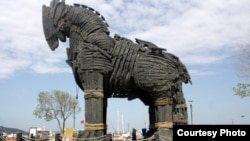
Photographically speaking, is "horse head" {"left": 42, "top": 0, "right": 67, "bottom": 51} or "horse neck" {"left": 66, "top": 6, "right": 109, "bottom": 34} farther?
"horse head" {"left": 42, "top": 0, "right": 67, "bottom": 51}

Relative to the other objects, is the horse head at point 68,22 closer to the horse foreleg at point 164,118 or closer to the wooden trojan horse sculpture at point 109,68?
the wooden trojan horse sculpture at point 109,68

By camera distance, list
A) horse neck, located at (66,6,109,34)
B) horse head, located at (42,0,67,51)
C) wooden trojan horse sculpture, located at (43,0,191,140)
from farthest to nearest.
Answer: horse head, located at (42,0,67,51), horse neck, located at (66,6,109,34), wooden trojan horse sculpture, located at (43,0,191,140)

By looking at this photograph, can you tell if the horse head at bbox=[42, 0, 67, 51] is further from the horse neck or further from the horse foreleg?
the horse foreleg

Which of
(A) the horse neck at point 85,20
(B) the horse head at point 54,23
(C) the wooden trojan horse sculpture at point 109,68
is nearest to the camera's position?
(C) the wooden trojan horse sculpture at point 109,68

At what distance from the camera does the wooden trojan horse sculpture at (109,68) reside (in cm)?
985

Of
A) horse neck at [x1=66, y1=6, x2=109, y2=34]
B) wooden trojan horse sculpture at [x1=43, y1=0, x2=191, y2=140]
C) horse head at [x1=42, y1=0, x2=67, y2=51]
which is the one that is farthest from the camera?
horse head at [x1=42, y1=0, x2=67, y2=51]

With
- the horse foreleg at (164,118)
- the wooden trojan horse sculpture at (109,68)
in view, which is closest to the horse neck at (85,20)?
the wooden trojan horse sculpture at (109,68)

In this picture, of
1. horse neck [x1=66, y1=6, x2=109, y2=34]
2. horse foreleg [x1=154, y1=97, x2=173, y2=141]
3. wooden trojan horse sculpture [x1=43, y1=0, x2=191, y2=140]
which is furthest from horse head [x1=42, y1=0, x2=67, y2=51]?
horse foreleg [x1=154, y1=97, x2=173, y2=141]

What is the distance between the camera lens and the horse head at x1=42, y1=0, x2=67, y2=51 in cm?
1063

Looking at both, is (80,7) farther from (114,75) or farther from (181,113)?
(181,113)

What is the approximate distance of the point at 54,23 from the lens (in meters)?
10.8

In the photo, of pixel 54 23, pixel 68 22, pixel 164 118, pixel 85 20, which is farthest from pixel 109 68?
pixel 54 23

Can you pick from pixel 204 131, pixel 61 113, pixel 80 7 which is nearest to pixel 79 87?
pixel 80 7

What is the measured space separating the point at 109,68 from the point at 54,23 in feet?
7.34
